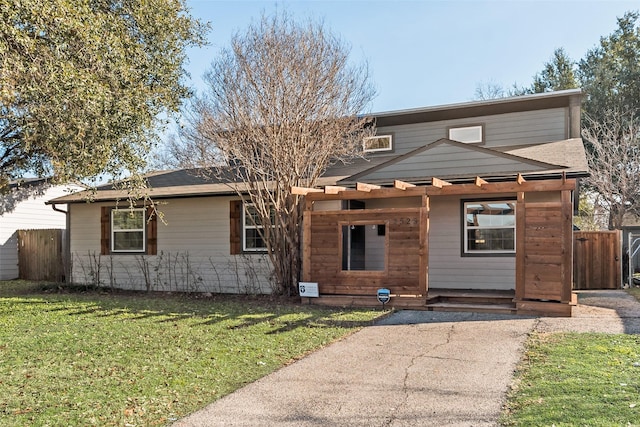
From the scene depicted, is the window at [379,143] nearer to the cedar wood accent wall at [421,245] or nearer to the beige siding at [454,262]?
the beige siding at [454,262]

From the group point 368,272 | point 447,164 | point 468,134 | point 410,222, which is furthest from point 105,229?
point 468,134

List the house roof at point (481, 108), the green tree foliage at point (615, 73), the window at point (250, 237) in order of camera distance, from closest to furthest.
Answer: the house roof at point (481, 108)
the window at point (250, 237)
the green tree foliage at point (615, 73)

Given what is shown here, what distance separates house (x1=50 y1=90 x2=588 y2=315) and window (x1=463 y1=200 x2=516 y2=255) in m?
0.02

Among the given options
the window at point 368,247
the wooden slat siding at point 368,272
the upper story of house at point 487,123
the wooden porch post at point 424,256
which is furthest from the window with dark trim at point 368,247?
the upper story of house at point 487,123

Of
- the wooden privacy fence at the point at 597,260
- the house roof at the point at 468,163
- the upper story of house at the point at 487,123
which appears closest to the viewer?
the house roof at the point at 468,163

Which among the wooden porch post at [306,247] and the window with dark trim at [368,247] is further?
the window with dark trim at [368,247]

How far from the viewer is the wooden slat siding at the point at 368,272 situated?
9602mm

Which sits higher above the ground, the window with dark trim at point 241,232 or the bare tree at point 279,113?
the bare tree at point 279,113

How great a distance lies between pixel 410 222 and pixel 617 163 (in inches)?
618

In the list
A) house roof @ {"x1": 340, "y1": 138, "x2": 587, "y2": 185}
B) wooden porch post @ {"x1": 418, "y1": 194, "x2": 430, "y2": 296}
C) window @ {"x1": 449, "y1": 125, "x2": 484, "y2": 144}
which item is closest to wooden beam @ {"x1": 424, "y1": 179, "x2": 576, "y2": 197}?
wooden porch post @ {"x1": 418, "y1": 194, "x2": 430, "y2": 296}

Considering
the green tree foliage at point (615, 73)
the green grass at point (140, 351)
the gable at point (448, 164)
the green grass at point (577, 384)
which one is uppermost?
the green tree foliage at point (615, 73)

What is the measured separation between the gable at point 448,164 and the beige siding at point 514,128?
7.14 ft

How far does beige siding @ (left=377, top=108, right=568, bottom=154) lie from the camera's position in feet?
41.5

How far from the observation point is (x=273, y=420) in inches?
163
